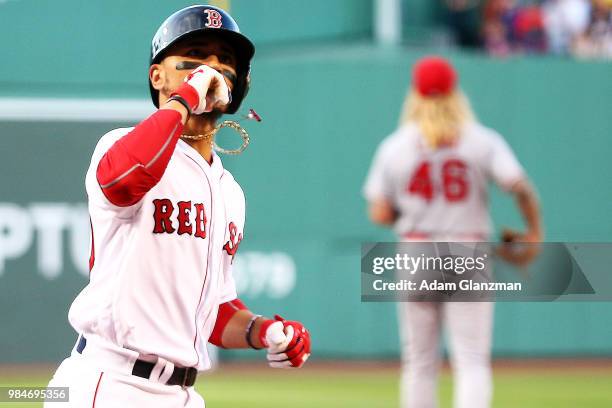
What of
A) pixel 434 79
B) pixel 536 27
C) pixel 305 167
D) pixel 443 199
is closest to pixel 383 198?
pixel 443 199

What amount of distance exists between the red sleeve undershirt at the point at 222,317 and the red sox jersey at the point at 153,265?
30 centimetres

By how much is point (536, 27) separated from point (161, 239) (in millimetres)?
10832

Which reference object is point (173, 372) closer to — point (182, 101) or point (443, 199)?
point (182, 101)

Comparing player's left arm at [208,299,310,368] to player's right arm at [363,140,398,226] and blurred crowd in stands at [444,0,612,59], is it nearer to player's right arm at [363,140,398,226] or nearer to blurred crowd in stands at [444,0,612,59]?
player's right arm at [363,140,398,226]

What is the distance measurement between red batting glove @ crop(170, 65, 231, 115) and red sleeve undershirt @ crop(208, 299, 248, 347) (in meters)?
0.73

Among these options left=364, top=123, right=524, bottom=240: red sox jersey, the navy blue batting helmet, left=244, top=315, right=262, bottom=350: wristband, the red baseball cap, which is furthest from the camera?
left=364, top=123, right=524, bottom=240: red sox jersey

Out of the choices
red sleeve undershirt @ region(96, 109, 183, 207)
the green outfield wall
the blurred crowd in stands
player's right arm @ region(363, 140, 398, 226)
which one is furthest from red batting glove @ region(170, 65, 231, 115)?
the blurred crowd in stands

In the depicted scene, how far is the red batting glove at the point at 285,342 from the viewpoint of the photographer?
11.3ft

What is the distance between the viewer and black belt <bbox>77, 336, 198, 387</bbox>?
3.17 metres

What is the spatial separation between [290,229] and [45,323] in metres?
2.53

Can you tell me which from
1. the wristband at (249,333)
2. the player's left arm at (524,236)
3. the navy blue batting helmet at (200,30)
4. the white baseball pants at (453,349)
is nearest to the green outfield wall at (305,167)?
the player's left arm at (524,236)

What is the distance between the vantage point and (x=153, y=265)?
3.16 meters

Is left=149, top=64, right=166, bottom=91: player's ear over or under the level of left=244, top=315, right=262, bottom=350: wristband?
over

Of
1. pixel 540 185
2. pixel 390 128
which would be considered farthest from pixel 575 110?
pixel 390 128
